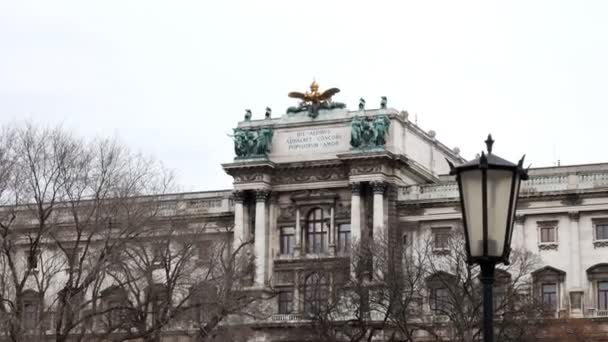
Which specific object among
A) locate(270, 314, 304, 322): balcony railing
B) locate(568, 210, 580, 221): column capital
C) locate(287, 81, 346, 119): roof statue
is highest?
locate(287, 81, 346, 119): roof statue

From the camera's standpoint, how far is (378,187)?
87375 millimetres

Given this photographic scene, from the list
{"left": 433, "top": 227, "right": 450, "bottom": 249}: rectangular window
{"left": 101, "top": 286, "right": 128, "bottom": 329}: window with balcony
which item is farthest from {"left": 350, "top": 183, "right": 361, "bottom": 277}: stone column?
{"left": 101, "top": 286, "right": 128, "bottom": 329}: window with balcony

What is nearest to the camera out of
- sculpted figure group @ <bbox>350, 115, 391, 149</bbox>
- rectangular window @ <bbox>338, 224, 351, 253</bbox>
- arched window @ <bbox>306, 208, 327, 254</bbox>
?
rectangular window @ <bbox>338, 224, 351, 253</bbox>

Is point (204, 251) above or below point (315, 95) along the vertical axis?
below

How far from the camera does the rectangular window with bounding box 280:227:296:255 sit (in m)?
91.4

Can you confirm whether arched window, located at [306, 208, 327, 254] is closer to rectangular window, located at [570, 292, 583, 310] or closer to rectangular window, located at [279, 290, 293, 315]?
rectangular window, located at [279, 290, 293, 315]

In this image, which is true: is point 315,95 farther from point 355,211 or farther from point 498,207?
point 498,207

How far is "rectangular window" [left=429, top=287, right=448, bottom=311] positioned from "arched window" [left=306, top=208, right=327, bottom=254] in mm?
11820

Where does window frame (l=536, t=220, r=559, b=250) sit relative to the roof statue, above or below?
below

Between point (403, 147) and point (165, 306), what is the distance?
118 feet

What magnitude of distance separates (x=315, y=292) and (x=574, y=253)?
688 inches

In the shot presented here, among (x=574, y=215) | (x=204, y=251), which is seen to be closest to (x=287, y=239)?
(x=204, y=251)

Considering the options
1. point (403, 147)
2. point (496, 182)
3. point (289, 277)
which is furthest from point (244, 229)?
point (496, 182)

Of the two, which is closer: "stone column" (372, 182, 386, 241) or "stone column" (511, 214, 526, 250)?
"stone column" (511, 214, 526, 250)
